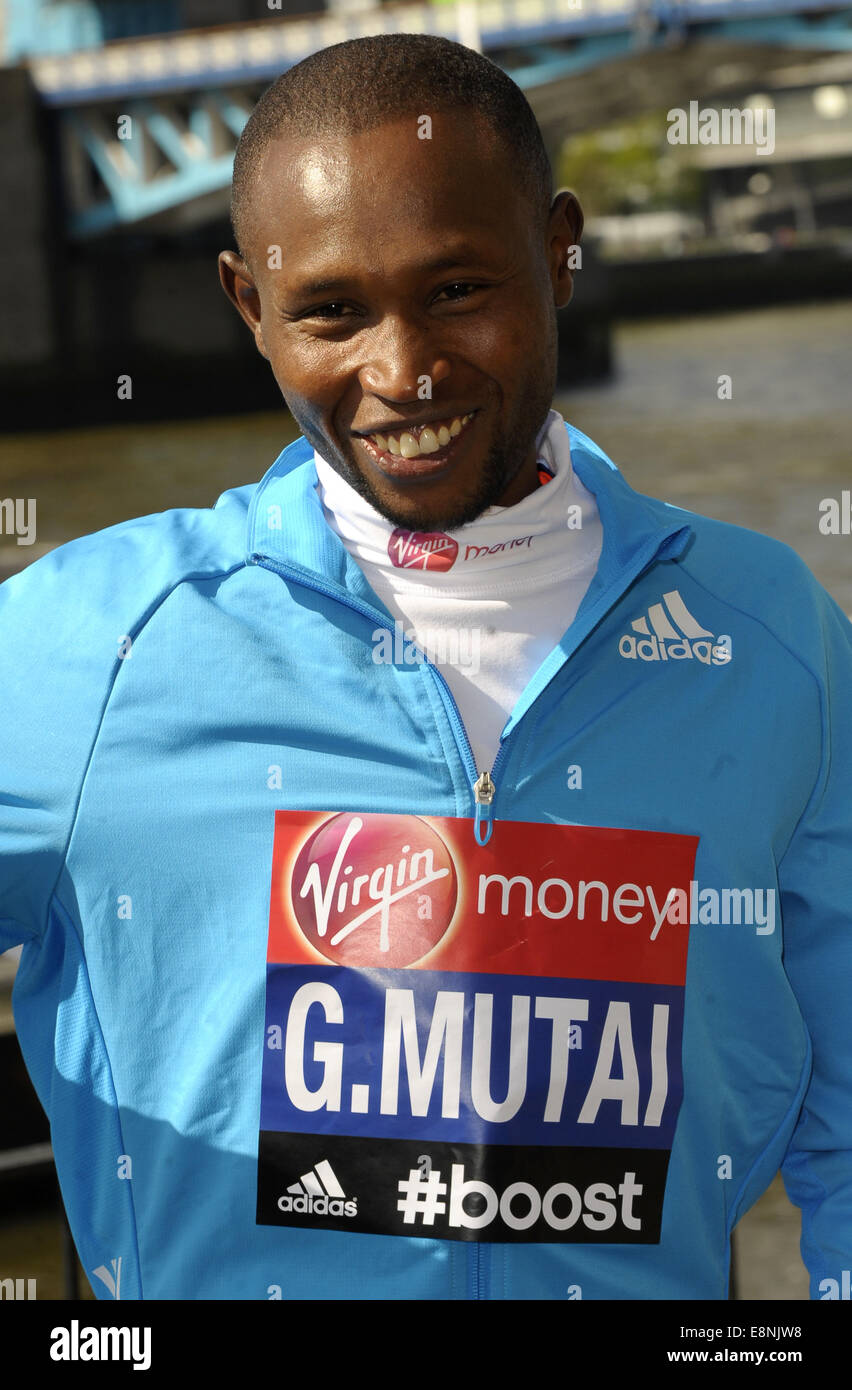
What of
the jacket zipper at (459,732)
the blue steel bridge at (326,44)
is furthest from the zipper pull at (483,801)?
the blue steel bridge at (326,44)

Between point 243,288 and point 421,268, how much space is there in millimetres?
292

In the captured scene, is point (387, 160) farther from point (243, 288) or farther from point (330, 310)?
point (243, 288)

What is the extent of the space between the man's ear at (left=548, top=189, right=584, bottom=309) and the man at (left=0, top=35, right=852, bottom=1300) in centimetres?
6

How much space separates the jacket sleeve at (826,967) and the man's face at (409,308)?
1.30ft

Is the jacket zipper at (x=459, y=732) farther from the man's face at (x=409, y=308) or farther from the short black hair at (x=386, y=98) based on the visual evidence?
the short black hair at (x=386, y=98)

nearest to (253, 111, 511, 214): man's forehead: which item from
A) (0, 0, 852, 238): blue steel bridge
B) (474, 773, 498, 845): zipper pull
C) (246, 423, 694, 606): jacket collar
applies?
(246, 423, 694, 606): jacket collar

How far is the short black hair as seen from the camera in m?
1.62

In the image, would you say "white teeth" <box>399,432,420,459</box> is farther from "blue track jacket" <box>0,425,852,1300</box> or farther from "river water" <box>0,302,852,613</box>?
"river water" <box>0,302,852,613</box>

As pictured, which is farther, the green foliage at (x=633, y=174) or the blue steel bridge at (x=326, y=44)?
the green foliage at (x=633, y=174)

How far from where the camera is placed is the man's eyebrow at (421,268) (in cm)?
160

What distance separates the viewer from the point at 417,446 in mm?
1679
